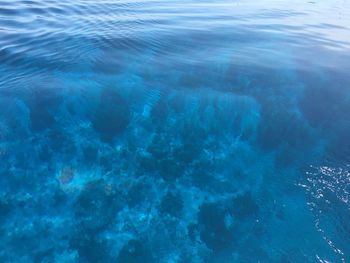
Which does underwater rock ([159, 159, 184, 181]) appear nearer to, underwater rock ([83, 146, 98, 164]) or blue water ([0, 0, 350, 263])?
blue water ([0, 0, 350, 263])

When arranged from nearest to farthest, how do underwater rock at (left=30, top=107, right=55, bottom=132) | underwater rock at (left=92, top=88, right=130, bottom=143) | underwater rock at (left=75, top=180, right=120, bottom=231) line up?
underwater rock at (left=75, top=180, right=120, bottom=231) → underwater rock at (left=30, top=107, right=55, bottom=132) → underwater rock at (left=92, top=88, right=130, bottom=143)

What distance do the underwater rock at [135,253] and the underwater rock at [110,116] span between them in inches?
138

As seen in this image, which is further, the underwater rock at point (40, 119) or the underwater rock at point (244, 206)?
the underwater rock at point (40, 119)

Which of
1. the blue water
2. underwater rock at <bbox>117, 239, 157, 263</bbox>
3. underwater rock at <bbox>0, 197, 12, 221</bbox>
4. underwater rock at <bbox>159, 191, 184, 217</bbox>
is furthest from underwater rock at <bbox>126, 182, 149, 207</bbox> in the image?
underwater rock at <bbox>0, 197, 12, 221</bbox>

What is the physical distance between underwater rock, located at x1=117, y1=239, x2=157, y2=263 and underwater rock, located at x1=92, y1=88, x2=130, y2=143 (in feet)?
11.5

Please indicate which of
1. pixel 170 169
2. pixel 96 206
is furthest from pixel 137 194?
pixel 170 169

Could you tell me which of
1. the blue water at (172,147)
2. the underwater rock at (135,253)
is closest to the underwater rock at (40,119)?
the blue water at (172,147)

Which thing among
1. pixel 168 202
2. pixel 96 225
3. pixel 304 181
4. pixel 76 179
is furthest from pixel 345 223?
pixel 76 179

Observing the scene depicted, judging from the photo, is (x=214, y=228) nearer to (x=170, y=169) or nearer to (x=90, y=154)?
(x=170, y=169)

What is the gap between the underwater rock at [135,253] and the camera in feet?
27.1

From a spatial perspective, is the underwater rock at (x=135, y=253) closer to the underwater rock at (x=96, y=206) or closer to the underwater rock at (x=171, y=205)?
the underwater rock at (x=96, y=206)

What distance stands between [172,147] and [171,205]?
6.53 ft

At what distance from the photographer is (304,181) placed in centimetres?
984

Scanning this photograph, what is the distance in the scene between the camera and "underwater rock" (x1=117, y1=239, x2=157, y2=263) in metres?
8.25
